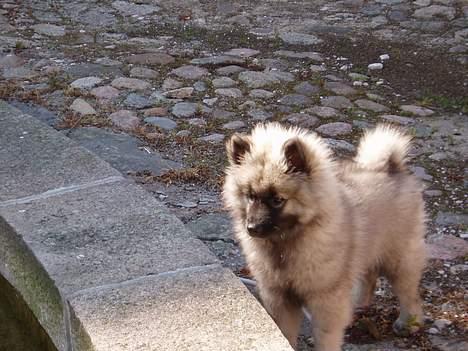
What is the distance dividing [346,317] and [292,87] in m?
3.34

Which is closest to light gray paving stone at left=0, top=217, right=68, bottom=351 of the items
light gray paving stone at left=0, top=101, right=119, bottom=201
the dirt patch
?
light gray paving stone at left=0, top=101, right=119, bottom=201

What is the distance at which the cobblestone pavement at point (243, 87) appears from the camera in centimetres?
435

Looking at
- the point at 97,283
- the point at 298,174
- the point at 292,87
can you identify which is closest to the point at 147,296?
the point at 97,283

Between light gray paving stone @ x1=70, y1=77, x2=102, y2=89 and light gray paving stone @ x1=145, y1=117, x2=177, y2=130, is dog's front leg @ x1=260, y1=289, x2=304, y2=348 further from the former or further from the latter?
light gray paving stone @ x1=70, y1=77, x2=102, y2=89

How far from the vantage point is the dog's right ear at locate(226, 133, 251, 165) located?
3207 mm

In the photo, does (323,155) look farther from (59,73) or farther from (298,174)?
(59,73)

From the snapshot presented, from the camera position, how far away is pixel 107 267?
3.06 metres

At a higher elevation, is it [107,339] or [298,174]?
[298,174]

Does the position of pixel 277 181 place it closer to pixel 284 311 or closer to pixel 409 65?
pixel 284 311

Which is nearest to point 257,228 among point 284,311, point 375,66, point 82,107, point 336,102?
point 284,311

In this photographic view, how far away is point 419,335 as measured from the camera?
3549mm

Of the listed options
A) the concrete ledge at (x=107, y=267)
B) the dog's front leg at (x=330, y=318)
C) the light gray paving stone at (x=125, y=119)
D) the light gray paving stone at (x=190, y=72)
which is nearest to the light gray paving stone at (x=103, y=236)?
the concrete ledge at (x=107, y=267)

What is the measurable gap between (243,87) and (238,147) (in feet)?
10.4

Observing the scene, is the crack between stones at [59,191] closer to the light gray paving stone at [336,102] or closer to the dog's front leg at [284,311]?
the dog's front leg at [284,311]
